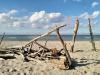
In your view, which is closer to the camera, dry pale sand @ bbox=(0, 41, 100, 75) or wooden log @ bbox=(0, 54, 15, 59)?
dry pale sand @ bbox=(0, 41, 100, 75)

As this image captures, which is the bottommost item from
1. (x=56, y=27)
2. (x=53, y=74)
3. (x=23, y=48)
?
(x=53, y=74)

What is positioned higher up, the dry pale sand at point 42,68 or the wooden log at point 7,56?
the wooden log at point 7,56

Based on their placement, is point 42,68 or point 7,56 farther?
point 7,56

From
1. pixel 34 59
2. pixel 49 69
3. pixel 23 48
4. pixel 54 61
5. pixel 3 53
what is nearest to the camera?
pixel 49 69

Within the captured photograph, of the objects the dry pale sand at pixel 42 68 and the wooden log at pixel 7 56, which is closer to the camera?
the dry pale sand at pixel 42 68

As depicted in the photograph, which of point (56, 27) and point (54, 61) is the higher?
point (56, 27)

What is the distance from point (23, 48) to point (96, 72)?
225 inches

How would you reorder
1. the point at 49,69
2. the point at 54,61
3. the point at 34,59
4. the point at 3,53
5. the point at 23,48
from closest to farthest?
the point at 49,69 < the point at 54,61 < the point at 34,59 < the point at 23,48 < the point at 3,53

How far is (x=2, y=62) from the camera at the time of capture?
1414 cm

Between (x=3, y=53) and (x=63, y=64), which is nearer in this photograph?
(x=63, y=64)

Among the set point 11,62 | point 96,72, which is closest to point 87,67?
point 96,72

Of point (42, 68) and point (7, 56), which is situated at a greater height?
point (7, 56)

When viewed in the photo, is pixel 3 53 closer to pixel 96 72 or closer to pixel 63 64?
pixel 63 64

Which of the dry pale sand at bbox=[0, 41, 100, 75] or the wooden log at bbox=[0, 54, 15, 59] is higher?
the wooden log at bbox=[0, 54, 15, 59]
